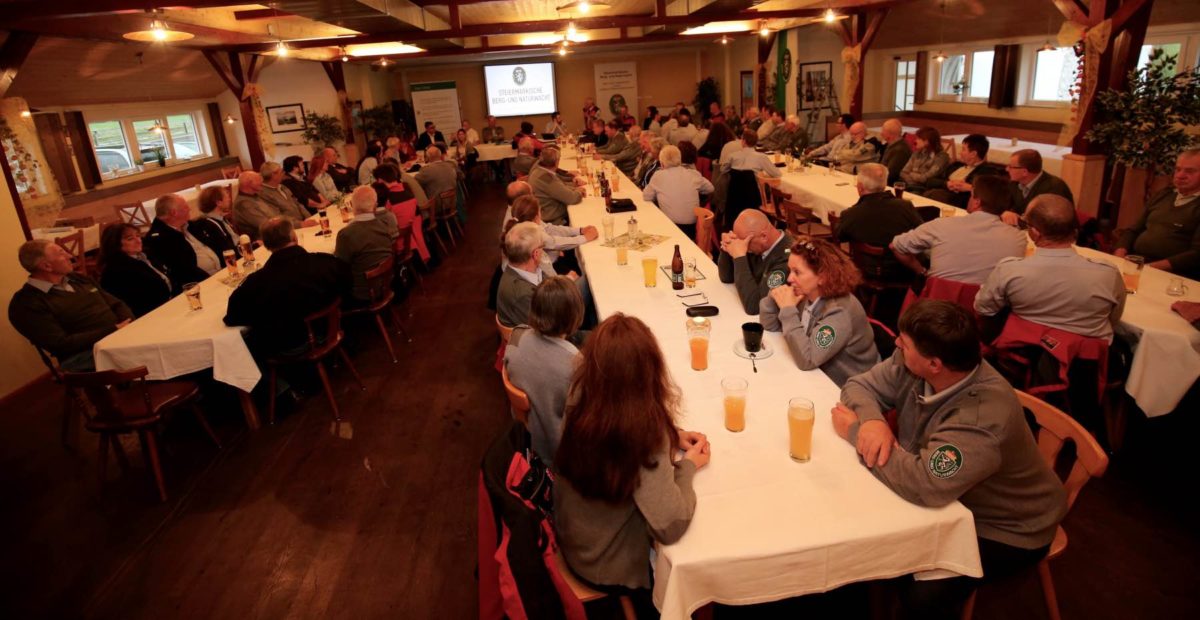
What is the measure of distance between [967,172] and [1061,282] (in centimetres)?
343

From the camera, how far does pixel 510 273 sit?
134 inches

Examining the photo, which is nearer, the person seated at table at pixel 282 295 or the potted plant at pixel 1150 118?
the person seated at table at pixel 282 295

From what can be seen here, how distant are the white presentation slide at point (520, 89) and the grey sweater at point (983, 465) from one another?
1749cm

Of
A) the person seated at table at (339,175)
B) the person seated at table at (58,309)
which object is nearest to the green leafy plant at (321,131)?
the person seated at table at (339,175)

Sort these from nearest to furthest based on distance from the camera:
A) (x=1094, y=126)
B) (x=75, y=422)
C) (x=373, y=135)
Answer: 1. (x=75, y=422)
2. (x=1094, y=126)
3. (x=373, y=135)

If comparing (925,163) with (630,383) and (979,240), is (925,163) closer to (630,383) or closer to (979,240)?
(979,240)

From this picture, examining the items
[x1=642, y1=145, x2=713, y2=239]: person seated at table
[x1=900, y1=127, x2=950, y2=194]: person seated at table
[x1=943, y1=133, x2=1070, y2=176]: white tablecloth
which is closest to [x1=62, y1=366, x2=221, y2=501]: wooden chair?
[x1=642, y1=145, x2=713, y2=239]: person seated at table

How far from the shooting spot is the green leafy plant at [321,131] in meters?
13.6

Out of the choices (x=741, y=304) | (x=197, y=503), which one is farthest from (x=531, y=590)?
(x=197, y=503)

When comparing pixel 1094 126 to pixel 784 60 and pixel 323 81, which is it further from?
pixel 323 81

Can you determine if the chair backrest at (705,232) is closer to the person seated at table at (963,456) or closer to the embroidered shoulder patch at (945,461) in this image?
the person seated at table at (963,456)

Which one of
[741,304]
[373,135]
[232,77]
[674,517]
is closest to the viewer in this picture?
[674,517]

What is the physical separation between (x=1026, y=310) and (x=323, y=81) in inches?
568

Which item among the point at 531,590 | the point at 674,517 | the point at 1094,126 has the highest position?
the point at 1094,126
